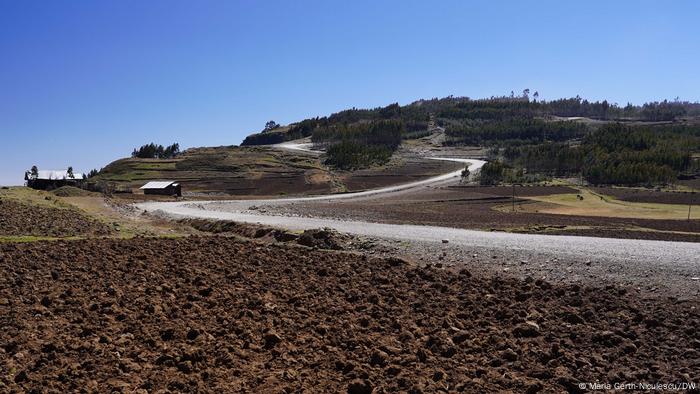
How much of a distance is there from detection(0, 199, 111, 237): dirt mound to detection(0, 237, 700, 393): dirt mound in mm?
10577

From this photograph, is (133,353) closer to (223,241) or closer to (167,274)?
(167,274)

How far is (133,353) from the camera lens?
1030cm

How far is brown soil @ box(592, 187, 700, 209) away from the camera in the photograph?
242ft

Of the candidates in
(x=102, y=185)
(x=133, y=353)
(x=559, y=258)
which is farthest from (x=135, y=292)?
(x=102, y=185)

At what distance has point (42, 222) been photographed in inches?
1270

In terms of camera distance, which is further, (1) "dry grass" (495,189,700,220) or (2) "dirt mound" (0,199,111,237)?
(1) "dry grass" (495,189,700,220)

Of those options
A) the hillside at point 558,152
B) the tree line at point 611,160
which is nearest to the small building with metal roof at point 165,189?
the hillside at point 558,152

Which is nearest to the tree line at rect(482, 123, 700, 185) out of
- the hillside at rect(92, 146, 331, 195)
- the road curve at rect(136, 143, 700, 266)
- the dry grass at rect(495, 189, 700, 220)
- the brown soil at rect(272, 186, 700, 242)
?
the dry grass at rect(495, 189, 700, 220)

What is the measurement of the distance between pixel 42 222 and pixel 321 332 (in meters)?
26.4

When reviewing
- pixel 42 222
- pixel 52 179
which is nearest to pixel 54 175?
pixel 52 179

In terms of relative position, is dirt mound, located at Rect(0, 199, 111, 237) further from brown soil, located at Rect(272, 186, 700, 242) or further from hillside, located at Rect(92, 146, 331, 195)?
hillside, located at Rect(92, 146, 331, 195)

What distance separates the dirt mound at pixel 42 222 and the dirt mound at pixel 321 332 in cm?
1058

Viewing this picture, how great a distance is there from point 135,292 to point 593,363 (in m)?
11.4

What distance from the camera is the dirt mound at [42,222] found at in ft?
93.9
